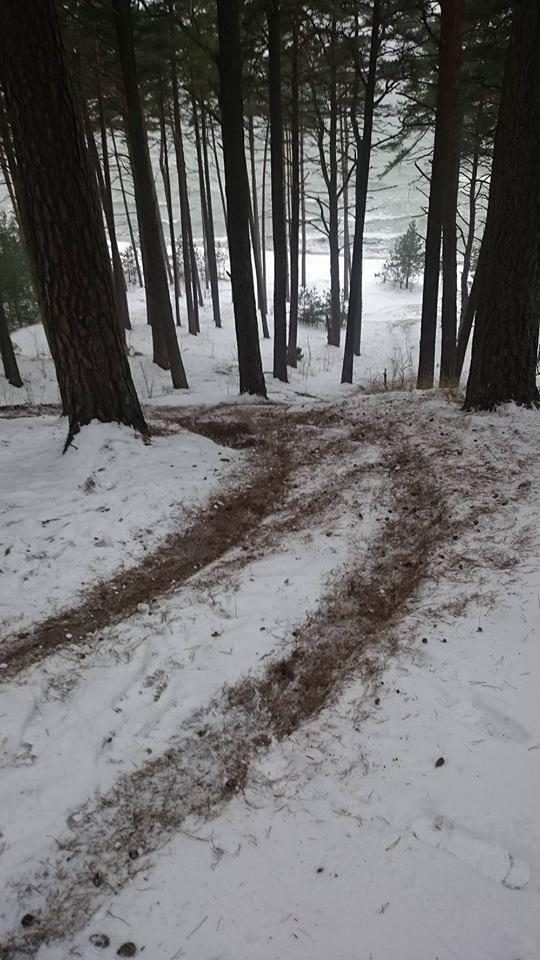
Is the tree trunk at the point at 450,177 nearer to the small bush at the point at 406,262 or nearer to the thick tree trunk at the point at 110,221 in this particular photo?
the thick tree trunk at the point at 110,221

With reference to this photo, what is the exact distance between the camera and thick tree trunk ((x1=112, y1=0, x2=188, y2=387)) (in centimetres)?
878

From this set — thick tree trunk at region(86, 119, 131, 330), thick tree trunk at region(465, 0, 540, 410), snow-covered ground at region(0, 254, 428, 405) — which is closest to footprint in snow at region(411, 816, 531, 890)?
thick tree trunk at region(465, 0, 540, 410)

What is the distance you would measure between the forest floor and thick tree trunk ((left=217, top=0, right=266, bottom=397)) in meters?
4.86

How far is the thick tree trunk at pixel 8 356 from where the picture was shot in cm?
1194

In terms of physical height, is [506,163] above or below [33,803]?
above

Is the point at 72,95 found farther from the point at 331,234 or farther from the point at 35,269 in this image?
the point at 331,234

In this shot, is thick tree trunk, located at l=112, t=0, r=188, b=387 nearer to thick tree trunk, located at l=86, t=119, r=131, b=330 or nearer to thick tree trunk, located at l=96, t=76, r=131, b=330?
thick tree trunk, located at l=86, t=119, r=131, b=330

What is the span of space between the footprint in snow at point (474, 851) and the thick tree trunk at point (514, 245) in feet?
15.8

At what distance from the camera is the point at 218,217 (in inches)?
2344

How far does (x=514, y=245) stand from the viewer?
17.2 ft

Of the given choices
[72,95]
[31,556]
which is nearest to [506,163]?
[72,95]

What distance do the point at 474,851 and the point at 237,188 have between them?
908 centimetres

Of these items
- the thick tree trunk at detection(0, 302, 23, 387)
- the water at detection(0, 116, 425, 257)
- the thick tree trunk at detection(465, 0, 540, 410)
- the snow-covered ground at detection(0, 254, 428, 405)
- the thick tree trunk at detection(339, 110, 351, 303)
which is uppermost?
the water at detection(0, 116, 425, 257)

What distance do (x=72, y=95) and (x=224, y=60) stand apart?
448 centimetres
